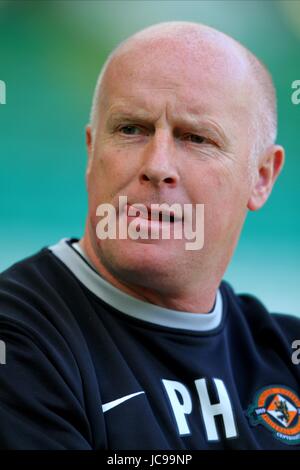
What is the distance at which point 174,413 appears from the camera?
1.46 meters

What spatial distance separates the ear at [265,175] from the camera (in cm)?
182

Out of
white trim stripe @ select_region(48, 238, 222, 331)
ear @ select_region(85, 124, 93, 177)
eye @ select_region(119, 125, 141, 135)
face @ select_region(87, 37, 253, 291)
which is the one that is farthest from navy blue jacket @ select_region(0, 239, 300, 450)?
eye @ select_region(119, 125, 141, 135)

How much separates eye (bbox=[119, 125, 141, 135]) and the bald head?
135 millimetres

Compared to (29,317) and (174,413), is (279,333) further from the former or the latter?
(29,317)

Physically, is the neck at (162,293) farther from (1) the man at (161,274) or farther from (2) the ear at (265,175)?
(2) the ear at (265,175)

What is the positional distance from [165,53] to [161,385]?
798mm

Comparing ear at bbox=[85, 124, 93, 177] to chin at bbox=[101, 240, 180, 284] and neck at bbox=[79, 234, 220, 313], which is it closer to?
neck at bbox=[79, 234, 220, 313]

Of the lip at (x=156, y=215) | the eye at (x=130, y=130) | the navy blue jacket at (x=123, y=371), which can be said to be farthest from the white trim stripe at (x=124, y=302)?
the eye at (x=130, y=130)

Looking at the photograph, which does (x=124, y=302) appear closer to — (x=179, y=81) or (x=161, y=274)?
(x=161, y=274)

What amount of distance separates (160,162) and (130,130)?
0.54 feet

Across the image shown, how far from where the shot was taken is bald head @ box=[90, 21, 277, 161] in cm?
161

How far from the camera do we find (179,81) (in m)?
1.56

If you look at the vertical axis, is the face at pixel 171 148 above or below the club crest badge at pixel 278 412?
above

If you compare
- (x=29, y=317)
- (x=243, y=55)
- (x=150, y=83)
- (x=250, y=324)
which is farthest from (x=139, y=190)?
(x=250, y=324)
